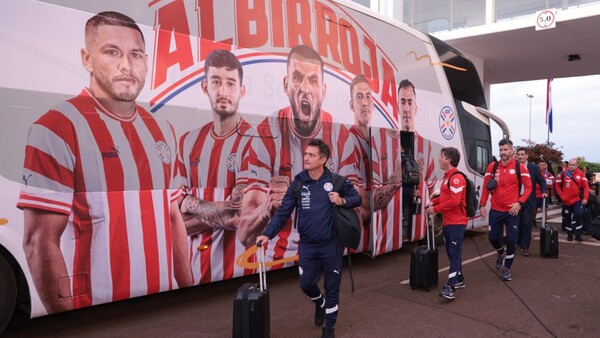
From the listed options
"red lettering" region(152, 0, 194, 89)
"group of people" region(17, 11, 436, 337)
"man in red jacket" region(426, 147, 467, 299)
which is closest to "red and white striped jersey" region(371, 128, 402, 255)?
"man in red jacket" region(426, 147, 467, 299)

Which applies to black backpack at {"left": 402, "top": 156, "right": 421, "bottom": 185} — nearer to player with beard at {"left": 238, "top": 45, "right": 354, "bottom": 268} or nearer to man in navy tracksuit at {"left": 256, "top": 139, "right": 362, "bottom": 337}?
player with beard at {"left": 238, "top": 45, "right": 354, "bottom": 268}

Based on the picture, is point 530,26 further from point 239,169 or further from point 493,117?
point 239,169

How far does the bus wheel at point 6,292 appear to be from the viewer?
360cm

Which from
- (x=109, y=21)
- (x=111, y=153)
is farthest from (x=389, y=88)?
(x=111, y=153)

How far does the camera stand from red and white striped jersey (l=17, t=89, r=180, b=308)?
373 cm

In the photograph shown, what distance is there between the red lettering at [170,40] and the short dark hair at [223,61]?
0.21m

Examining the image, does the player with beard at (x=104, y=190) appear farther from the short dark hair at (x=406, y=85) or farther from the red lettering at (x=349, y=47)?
the short dark hair at (x=406, y=85)

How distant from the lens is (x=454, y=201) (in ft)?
16.8

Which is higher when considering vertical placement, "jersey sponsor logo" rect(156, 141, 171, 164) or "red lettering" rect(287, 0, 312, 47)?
"red lettering" rect(287, 0, 312, 47)

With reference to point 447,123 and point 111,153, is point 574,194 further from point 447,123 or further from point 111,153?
point 111,153

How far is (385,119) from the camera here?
698cm

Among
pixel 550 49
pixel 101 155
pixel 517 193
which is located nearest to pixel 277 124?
pixel 101 155

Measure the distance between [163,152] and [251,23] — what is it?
1.91 metres

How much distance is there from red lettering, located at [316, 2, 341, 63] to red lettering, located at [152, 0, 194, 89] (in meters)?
2.01
